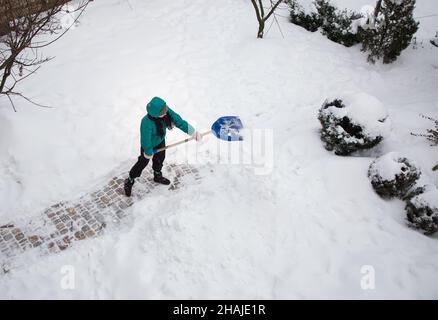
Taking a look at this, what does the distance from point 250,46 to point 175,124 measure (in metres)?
3.98

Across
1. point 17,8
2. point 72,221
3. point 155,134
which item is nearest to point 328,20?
point 155,134

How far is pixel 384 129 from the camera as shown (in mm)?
5156

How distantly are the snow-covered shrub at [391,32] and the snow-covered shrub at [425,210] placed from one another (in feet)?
13.7

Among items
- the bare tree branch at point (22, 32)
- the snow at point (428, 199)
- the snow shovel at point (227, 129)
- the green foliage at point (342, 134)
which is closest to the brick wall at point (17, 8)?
the bare tree branch at point (22, 32)

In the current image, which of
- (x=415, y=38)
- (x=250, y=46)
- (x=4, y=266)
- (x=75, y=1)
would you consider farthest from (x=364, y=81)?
(x=75, y=1)

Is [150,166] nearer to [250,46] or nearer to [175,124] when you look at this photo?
[175,124]

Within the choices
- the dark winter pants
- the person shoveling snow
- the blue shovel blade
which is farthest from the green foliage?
the dark winter pants

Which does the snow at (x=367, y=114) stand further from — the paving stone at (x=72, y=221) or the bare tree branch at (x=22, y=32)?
the bare tree branch at (x=22, y=32)

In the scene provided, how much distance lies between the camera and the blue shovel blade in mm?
5570

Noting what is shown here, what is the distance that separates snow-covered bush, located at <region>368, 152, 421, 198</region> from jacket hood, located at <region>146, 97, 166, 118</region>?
310 centimetres

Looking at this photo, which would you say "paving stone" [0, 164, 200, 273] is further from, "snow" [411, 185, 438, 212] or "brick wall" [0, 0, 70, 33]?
"snow" [411, 185, 438, 212]

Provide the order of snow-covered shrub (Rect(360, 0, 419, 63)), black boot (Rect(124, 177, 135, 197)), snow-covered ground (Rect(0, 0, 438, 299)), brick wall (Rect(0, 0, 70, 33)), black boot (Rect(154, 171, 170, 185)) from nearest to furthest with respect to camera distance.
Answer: snow-covered ground (Rect(0, 0, 438, 299))
brick wall (Rect(0, 0, 70, 33))
black boot (Rect(124, 177, 135, 197))
black boot (Rect(154, 171, 170, 185))
snow-covered shrub (Rect(360, 0, 419, 63))

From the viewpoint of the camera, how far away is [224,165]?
5551 millimetres

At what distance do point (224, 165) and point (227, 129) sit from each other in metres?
0.60
